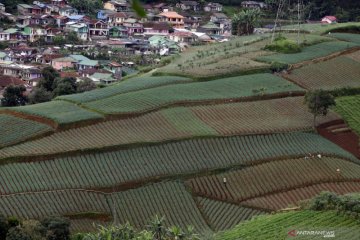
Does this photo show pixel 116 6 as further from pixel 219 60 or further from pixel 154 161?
pixel 154 161

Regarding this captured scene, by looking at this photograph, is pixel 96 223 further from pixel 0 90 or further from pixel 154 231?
pixel 0 90

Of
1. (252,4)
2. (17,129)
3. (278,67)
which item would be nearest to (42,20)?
(252,4)

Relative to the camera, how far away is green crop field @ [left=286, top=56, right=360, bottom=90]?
34531 mm

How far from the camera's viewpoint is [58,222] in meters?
19.5

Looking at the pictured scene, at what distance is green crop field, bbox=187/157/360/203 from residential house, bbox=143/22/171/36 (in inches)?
1404

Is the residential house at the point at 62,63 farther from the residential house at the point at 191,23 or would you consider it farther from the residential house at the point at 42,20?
the residential house at the point at 191,23

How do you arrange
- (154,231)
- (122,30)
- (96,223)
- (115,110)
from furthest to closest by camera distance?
(122,30)
(115,110)
(96,223)
(154,231)

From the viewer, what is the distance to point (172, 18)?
64875mm

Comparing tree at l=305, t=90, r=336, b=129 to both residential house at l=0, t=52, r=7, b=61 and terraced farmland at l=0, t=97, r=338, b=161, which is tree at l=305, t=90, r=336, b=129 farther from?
residential house at l=0, t=52, r=7, b=61

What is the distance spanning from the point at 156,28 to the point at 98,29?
15.6ft

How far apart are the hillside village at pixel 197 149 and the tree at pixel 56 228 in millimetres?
28

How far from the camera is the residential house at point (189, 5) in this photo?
6919 cm

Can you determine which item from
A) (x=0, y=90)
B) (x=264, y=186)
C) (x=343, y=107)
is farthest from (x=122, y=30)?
(x=264, y=186)

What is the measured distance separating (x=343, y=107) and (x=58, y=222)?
651 inches
